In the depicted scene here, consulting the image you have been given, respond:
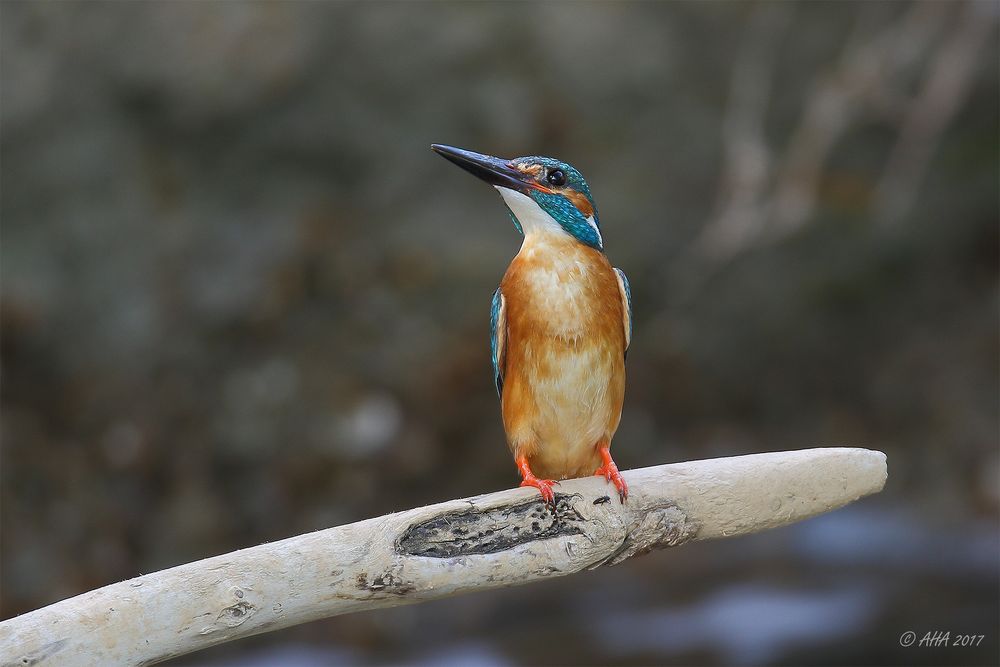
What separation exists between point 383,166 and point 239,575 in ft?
11.6

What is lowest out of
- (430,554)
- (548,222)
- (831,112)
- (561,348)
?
(430,554)

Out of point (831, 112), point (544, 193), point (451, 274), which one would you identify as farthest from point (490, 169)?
point (831, 112)

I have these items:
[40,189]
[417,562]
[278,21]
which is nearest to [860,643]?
[417,562]

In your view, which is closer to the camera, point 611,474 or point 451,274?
point 611,474

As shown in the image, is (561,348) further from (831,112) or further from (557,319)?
(831,112)

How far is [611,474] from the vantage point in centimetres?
218

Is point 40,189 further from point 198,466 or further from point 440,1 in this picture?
point 440,1

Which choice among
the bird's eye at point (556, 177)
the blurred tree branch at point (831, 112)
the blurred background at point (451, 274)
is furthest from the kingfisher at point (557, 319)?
the blurred tree branch at point (831, 112)

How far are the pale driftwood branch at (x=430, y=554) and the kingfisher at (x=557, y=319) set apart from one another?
5.4 inches

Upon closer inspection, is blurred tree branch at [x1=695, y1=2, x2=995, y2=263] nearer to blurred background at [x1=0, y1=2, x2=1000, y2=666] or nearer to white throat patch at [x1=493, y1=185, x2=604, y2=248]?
blurred background at [x1=0, y1=2, x2=1000, y2=666]

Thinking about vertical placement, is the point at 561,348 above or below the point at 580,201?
below

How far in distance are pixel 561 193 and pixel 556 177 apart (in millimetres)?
38

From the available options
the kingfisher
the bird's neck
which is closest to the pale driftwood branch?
the kingfisher

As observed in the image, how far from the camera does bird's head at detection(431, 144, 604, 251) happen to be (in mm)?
2213
